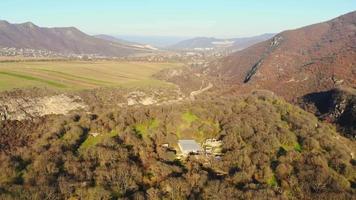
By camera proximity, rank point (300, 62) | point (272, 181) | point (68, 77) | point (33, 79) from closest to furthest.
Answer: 1. point (272, 181)
2. point (33, 79)
3. point (68, 77)
4. point (300, 62)

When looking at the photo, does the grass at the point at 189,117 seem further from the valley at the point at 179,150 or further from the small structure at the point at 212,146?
the small structure at the point at 212,146

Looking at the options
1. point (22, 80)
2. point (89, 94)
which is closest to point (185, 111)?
point (89, 94)

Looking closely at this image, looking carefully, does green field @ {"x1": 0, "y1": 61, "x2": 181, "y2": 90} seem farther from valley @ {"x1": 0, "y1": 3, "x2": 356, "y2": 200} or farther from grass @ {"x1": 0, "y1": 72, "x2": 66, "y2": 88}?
valley @ {"x1": 0, "y1": 3, "x2": 356, "y2": 200}

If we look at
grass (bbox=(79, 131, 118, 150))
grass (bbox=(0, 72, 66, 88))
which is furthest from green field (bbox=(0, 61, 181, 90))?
grass (bbox=(79, 131, 118, 150))

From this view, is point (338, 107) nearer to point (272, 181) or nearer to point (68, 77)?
point (272, 181)

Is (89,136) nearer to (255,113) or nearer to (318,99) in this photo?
(255,113)

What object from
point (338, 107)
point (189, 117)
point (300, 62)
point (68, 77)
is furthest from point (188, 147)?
point (300, 62)
